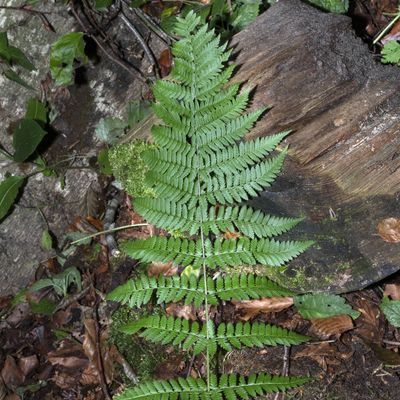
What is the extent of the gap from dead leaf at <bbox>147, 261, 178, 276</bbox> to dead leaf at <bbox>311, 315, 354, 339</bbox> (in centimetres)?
99

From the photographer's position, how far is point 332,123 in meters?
2.32

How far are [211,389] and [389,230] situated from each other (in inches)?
44.6

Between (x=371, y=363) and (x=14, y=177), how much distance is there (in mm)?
2581

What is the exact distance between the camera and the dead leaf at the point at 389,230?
2371 millimetres

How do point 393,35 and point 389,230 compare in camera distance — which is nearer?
point 389,230

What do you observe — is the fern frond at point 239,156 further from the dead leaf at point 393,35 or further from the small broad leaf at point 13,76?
the dead leaf at point 393,35

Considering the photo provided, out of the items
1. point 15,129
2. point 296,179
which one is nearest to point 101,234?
point 15,129

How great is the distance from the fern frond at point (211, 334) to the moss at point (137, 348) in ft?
2.10

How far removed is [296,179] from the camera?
241 cm

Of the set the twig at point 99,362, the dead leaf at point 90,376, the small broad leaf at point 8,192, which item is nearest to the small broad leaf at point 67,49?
the small broad leaf at point 8,192

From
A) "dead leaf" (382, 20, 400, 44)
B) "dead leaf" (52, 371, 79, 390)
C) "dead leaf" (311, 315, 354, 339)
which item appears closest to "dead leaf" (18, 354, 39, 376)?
"dead leaf" (52, 371, 79, 390)

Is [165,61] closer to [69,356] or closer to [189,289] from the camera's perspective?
[189,289]

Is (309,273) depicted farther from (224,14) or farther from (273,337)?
(224,14)

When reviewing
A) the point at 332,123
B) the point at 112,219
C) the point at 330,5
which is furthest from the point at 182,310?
the point at 330,5
